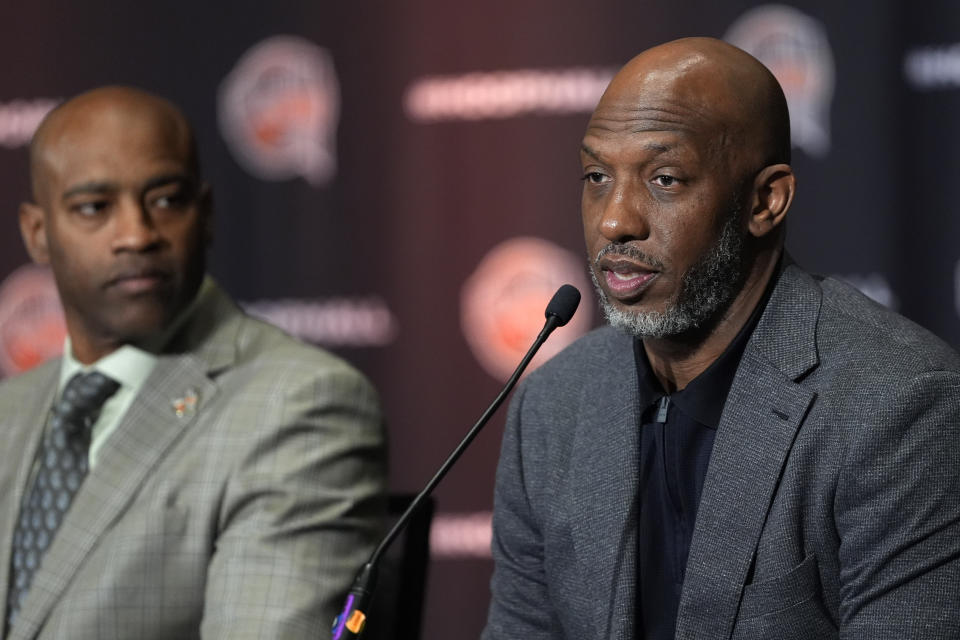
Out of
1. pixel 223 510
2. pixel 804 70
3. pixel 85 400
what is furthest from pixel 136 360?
pixel 804 70

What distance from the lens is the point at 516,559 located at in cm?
213

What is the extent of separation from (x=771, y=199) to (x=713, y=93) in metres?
0.19

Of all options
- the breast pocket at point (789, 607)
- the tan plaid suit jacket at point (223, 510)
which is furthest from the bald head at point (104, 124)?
the breast pocket at point (789, 607)

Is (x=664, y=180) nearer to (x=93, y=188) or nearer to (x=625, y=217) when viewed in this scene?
(x=625, y=217)

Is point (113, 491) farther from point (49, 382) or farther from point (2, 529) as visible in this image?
point (49, 382)

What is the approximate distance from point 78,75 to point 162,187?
5.17 feet

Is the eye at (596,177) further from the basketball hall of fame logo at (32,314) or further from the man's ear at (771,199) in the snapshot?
the basketball hall of fame logo at (32,314)

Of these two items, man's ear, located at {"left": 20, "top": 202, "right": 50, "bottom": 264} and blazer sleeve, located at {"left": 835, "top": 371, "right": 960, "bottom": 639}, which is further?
man's ear, located at {"left": 20, "top": 202, "right": 50, "bottom": 264}

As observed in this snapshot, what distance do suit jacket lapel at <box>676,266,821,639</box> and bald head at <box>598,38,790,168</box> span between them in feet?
0.93

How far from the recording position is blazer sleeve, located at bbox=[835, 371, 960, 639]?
1664 mm

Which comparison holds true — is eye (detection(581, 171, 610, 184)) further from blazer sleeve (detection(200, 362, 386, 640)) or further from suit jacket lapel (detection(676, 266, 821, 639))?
blazer sleeve (detection(200, 362, 386, 640))

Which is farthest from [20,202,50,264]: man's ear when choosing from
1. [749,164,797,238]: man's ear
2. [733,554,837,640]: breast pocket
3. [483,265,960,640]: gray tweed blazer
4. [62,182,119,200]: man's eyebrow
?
[733,554,837,640]: breast pocket

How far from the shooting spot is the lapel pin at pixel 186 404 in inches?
98.6

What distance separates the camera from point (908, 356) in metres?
1.77
